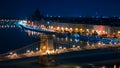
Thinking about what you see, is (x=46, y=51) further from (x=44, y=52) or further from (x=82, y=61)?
(x=82, y=61)

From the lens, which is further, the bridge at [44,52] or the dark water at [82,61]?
the dark water at [82,61]

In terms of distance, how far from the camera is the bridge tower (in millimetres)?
15146

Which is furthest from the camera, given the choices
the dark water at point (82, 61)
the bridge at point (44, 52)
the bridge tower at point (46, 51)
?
the bridge tower at point (46, 51)

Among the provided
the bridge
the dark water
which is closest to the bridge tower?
Answer: the bridge

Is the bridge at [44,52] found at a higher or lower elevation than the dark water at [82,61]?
higher

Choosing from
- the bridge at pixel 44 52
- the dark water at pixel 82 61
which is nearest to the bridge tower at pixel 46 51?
the bridge at pixel 44 52

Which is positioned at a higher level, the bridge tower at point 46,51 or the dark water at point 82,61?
the bridge tower at point 46,51

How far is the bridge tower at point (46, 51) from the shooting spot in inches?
596

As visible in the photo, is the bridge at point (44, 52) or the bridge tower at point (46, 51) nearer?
the bridge at point (44, 52)

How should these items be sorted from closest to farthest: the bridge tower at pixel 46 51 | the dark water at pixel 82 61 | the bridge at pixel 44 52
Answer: the bridge at pixel 44 52, the dark water at pixel 82 61, the bridge tower at pixel 46 51

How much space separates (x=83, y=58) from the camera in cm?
1711

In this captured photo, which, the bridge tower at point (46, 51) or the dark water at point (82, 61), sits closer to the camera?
the dark water at point (82, 61)

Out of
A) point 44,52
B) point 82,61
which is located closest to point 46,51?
point 44,52

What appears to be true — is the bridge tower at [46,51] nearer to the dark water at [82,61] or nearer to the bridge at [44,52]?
the bridge at [44,52]
